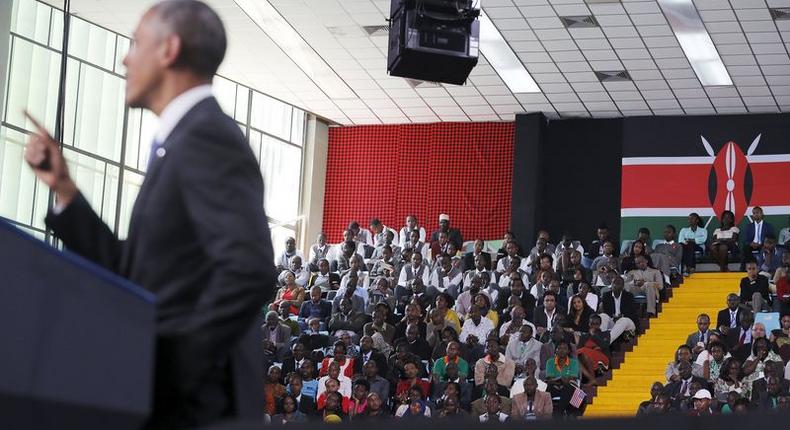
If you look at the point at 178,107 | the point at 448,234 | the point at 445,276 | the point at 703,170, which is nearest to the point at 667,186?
the point at 703,170

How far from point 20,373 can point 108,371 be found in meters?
0.09

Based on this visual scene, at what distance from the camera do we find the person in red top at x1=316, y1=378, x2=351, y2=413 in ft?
39.7

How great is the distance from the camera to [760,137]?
1888cm

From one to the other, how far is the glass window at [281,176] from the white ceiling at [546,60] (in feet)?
2.77

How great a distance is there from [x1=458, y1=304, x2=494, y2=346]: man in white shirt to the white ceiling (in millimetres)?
4132

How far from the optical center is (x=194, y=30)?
5.61 ft

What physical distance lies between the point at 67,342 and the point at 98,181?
1649cm

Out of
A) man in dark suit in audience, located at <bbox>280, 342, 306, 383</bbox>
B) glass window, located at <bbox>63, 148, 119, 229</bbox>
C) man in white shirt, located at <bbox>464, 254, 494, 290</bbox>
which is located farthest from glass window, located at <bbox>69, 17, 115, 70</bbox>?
man in dark suit in audience, located at <bbox>280, 342, 306, 383</bbox>

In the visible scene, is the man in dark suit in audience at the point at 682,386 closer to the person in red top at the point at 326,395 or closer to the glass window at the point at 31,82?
the person in red top at the point at 326,395

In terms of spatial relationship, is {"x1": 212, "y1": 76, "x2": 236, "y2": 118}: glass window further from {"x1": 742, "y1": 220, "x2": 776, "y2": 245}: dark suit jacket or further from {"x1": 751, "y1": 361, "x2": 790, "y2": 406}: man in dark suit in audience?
{"x1": 751, "y1": 361, "x2": 790, "y2": 406}: man in dark suit in audience

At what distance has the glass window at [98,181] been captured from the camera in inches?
676

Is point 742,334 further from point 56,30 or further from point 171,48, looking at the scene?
point 171,48

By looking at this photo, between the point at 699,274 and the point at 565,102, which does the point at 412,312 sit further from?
the point at 565,102

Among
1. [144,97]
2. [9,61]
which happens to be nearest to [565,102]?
[9,61]
